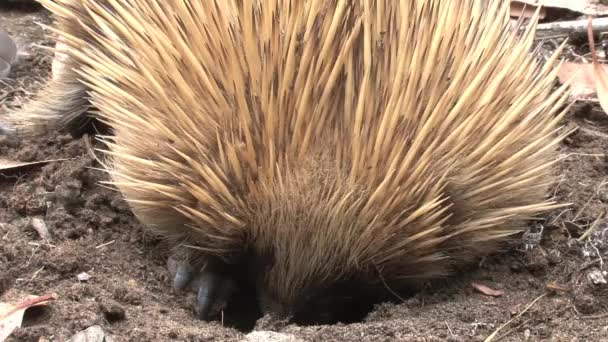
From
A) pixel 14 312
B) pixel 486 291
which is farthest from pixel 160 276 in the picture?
pixel 486 291

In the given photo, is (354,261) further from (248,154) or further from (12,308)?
(12,308)

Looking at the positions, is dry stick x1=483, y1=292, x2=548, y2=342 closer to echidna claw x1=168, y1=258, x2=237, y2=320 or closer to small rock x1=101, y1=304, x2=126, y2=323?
echidna claw x1=168, y1=258, x2=237, y2=320

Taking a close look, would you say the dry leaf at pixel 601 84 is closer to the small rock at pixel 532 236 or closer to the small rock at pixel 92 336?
the small rock at pixel 532 236

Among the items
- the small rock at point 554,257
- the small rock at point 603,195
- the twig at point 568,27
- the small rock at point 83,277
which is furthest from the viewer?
the twig at point 568,27

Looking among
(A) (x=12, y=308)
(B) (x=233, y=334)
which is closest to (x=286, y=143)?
(B) (x=233, y=334)

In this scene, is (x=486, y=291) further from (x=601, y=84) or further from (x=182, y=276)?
(x=601, y=84)

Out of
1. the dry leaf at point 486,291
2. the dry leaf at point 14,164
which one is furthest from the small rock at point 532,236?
the dry leaf at point 14,164

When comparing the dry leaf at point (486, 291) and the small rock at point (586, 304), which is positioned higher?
the small rock at point (586, 304)
